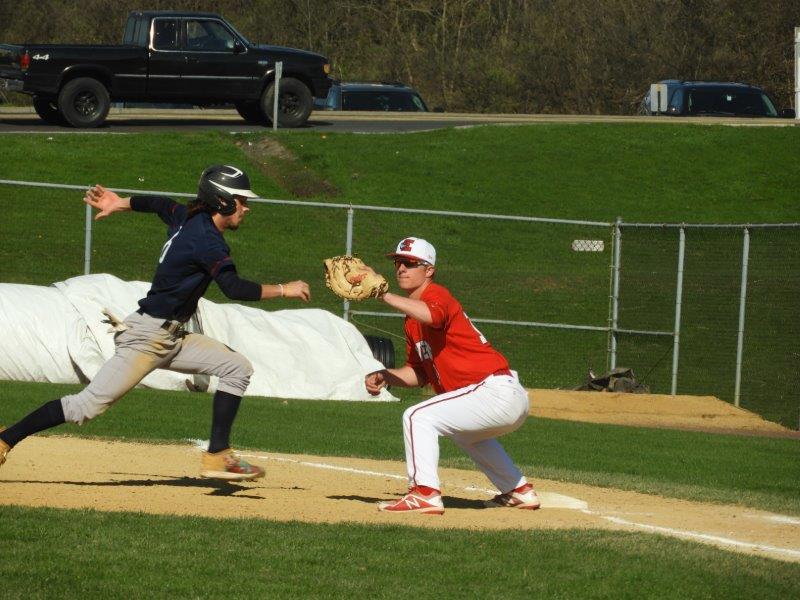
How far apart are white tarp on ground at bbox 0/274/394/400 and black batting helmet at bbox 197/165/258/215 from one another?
22.9 feet

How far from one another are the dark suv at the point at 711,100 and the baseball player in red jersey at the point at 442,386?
28.6 meters

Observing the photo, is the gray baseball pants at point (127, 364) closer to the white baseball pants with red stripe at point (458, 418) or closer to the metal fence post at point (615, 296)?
the white baseball pants with red stripe at point (458, 418)

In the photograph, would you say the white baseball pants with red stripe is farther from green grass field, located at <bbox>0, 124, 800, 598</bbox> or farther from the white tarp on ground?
the white tarp on ground

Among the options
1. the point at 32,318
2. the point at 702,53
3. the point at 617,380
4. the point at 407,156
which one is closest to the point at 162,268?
the point at 32,318

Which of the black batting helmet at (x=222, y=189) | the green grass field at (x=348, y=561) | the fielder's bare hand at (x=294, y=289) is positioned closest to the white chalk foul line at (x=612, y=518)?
the green grass field at (x=348, y=561)

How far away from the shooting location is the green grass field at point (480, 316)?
6.26 meters

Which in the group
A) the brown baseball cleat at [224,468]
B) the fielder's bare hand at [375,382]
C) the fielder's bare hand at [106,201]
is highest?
the fielder's bare hand at [106,201]

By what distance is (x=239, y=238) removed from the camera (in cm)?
2325

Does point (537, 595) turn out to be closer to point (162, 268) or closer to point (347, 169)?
point (162, 268)

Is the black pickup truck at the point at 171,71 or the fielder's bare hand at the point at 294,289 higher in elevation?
the black pickup truck at the point at 171,71

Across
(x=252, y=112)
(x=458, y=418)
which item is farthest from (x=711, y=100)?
(x=458, y=418)

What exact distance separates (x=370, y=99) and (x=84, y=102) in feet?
38.0

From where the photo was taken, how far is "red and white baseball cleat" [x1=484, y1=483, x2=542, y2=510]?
27.3 ft

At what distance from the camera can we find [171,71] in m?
27.2
